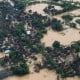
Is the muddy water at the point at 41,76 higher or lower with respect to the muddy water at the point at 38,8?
lower

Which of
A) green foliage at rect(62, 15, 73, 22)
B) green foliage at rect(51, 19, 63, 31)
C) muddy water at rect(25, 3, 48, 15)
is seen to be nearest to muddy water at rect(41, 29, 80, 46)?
green foliage at rect(51, 19, 63, 31)

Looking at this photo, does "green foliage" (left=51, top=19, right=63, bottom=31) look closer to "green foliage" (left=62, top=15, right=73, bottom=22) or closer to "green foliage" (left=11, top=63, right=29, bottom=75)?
"green foliage" (left=62, top=15, right=73, bottom=22)

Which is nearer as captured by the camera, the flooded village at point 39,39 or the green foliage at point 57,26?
the flooded village at point 39,39

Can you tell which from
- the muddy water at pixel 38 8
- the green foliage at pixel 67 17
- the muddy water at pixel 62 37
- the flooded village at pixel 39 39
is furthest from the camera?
the muddy water at pixel 38 8

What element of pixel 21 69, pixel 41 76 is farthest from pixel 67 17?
pixel 21 69

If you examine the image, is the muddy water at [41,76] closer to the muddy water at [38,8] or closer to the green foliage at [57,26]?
the green foliage at [57,26]

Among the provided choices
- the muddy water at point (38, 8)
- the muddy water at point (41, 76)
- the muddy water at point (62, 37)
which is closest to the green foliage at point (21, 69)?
the muddy water at point (41, 76)

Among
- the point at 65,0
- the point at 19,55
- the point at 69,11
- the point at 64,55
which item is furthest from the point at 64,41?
the point at 65,0

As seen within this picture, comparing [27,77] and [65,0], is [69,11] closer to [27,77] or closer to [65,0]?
[65,0]
